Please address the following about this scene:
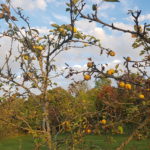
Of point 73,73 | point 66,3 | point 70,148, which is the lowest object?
point 70,148

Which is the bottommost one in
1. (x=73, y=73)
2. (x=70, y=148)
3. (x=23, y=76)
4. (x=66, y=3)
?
(x=70, y=148)

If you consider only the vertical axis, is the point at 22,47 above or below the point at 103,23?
above

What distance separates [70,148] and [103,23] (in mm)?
3203

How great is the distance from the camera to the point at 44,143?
4355 millimetres

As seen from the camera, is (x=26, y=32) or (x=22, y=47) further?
(x=22, y=47)

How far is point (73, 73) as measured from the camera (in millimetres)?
2547

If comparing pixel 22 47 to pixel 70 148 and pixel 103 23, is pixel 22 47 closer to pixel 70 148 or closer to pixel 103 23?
pixel 70 148

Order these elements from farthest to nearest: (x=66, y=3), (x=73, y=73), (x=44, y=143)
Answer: (x=44, y=143) → (x=66, y=3) → (x=73, y=73)

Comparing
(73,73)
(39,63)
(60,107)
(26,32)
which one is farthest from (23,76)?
(73,73)

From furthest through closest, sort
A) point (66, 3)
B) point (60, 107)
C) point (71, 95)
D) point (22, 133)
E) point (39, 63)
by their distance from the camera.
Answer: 1. point (22, 133)
2. point (60, 107)
3. point (71, 95)
4. point (39, 63)
5. point (66, 3)

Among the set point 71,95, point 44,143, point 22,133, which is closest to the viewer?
point 44,143

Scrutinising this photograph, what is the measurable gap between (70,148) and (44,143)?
0.46 metres

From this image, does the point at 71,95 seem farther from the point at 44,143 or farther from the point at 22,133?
the point at 22,133

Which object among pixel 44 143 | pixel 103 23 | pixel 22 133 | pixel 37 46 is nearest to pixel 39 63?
pixel 37 46
